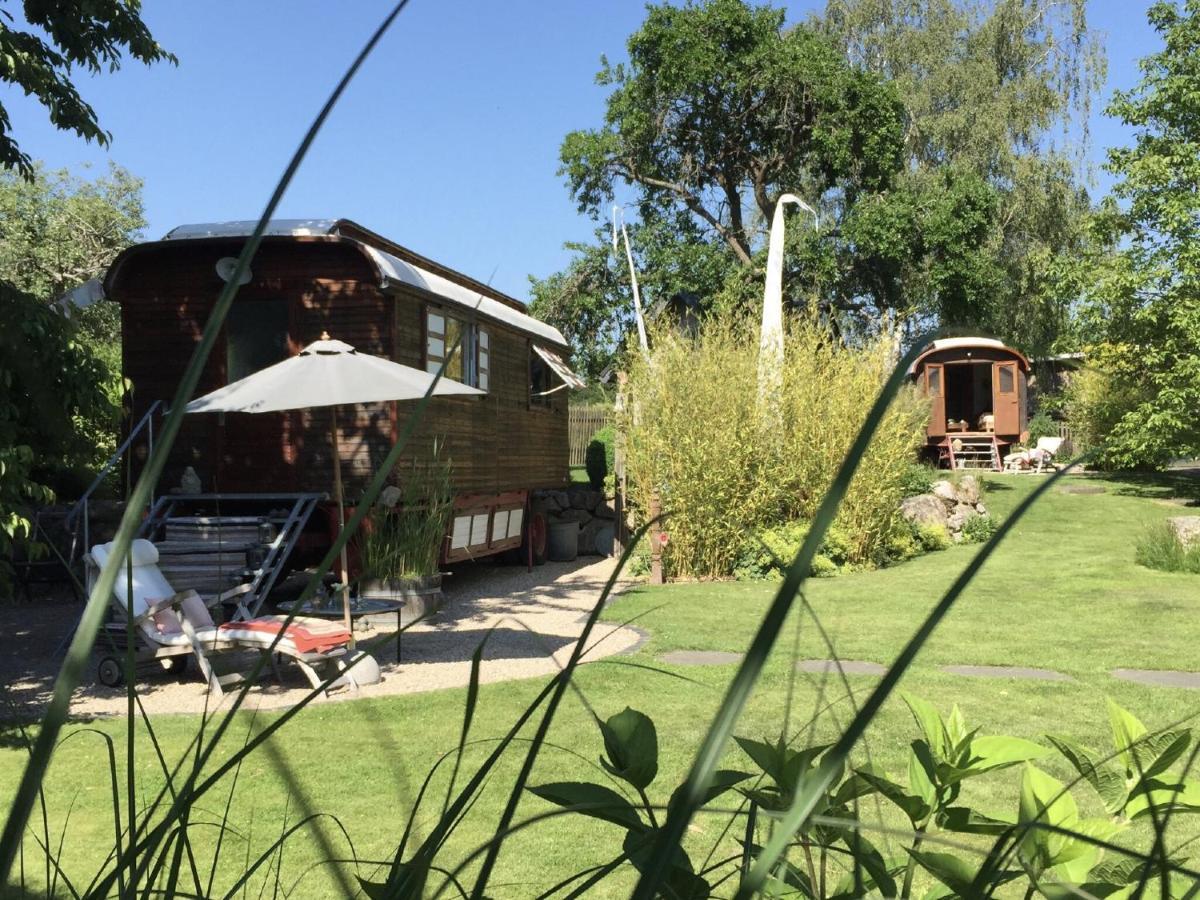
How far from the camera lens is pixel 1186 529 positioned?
11766mm

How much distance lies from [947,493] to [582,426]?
1175 cm

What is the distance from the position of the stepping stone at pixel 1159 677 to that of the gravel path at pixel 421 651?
3.18 m

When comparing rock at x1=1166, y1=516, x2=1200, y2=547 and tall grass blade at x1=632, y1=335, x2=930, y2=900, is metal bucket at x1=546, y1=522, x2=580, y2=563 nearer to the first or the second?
rock at x1=1166, y1=516, x2=1200, y2=547

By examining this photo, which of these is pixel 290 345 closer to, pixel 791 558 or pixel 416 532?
pixel 416 532

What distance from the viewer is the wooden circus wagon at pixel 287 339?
10.5m

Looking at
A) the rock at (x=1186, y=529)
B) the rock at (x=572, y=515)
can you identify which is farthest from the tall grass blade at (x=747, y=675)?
the rock at (x=572, y=515)

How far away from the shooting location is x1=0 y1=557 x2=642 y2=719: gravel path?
6137mm

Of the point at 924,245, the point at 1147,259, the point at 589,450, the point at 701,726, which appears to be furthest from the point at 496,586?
the point at 924,245

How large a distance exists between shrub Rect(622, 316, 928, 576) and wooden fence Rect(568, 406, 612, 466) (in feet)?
40.3

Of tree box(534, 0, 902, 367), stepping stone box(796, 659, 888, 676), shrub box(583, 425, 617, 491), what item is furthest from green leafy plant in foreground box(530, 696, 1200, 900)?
tree box(534, 0, 902, 367)

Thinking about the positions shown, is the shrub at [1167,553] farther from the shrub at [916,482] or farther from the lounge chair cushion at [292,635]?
the lounge chair cushion at [292,635]

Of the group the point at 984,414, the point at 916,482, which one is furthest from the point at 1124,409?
the point at 916,482

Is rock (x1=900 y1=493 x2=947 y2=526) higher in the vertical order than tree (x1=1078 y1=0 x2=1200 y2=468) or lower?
lower

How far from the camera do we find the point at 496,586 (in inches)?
476
